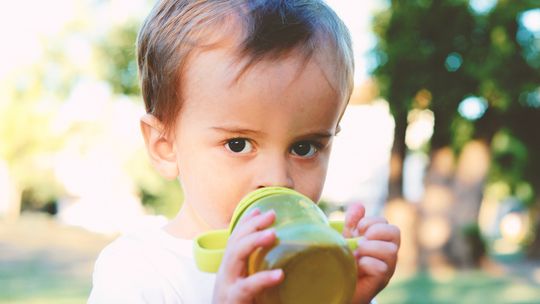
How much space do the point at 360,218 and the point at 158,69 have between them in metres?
0.73

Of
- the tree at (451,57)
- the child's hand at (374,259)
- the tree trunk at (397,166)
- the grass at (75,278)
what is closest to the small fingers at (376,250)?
the child's hand at (374,259)

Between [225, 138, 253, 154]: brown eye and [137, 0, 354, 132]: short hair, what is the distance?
0.61 ft

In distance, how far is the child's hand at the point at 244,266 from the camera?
1205mm

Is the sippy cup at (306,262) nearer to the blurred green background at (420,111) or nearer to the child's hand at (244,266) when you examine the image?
the child's hand at (244,266)

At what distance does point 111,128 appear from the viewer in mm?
25375

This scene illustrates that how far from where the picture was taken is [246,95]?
5.23 feet

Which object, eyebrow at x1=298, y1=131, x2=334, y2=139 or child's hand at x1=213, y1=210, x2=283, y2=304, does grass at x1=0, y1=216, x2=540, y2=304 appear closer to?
eyebrow at x1=298, y1=131, x2=334, y2=139

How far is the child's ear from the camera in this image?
1.89 meters

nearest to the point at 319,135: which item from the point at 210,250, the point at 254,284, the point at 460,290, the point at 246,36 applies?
the point at 246,36

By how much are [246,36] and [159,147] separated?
18.2 inches

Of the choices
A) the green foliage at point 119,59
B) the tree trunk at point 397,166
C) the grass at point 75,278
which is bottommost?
the grass at point 75,278

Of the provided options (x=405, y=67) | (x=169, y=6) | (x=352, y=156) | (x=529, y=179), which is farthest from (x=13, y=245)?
(x=352, y=156)

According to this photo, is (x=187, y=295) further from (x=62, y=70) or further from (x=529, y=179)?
(x=62, y=70)

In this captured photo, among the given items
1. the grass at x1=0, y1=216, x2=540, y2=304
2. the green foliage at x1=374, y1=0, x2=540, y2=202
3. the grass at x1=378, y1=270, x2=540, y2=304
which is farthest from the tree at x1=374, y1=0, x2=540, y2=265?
the grass at x1=0, y1=216, x2=540, y2=304
